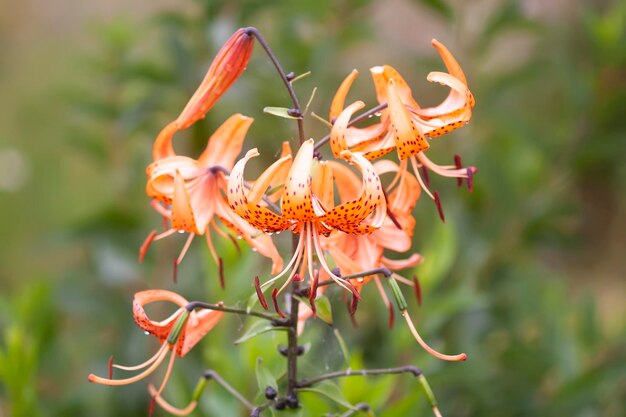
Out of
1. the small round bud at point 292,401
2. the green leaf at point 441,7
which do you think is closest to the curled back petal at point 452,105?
the small round bud at point 292,401

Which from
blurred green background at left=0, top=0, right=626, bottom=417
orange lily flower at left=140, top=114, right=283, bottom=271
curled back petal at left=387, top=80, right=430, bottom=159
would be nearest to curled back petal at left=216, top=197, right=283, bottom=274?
orange lily flower at left=140, top=114, right=283, bottom=271

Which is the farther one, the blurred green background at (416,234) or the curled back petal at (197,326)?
the blurred green background at (416,234)

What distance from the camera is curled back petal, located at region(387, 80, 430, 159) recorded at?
0.57 meters

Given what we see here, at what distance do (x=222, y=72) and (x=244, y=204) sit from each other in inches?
4.8

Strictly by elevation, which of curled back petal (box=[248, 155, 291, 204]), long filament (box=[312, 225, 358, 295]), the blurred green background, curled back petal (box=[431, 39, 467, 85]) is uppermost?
curled back petal (box=[431, 39, 467, 85])

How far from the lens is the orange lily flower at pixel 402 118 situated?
1.89ft

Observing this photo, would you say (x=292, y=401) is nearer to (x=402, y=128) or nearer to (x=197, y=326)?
(x=197, y=326)

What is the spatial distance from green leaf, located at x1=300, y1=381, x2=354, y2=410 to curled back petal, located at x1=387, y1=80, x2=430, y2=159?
0.17 meters

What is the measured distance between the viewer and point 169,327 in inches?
24.0

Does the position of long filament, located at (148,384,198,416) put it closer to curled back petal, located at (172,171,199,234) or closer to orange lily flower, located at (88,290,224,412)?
orange lily flower, located at (88,290,224,412)

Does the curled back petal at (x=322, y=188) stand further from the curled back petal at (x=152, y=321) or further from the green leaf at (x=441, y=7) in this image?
the green leaf at (x=441, y=7)

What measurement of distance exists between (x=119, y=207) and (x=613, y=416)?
31.1 inches

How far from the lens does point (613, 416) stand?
1.22 meters

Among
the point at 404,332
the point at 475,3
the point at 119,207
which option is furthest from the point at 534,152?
the point at 119,207
